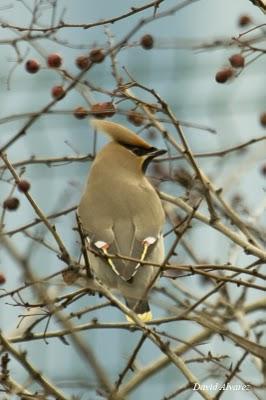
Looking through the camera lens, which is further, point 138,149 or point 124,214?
point 138,149

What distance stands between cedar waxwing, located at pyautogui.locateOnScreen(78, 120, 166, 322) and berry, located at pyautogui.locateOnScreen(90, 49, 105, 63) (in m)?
0.76

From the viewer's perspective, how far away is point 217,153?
357 cm

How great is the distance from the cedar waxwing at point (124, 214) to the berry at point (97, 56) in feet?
2.50

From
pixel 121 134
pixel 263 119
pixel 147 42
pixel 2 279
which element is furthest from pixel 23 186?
pixel 121 134

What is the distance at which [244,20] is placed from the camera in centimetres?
365

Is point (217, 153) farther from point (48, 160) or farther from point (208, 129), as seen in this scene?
point (48, 160)

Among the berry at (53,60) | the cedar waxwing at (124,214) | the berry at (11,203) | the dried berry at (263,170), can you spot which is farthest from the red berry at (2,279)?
the dried berry at (263,170)

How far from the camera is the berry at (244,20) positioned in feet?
11.9

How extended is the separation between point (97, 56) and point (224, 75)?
1.52ft

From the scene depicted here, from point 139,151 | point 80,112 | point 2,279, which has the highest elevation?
point 139,151

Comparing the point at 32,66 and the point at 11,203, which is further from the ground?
the point at 32,66

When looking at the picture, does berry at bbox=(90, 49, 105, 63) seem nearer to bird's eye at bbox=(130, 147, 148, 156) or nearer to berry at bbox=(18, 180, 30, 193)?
berry at bbox=(18, 180, 30, 193)

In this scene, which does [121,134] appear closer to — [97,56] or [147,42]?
[147,42]

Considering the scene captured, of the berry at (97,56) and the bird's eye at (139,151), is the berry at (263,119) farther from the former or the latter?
the bird's eye at (139,151)
